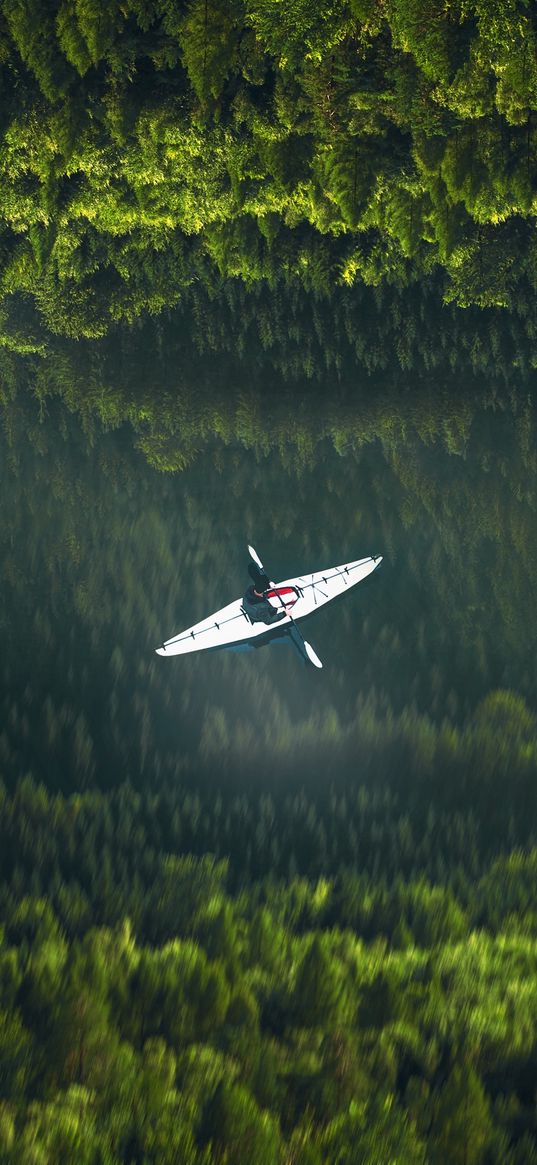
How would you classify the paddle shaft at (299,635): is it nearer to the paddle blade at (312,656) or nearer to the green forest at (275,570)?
the paddle blade at (312,656)

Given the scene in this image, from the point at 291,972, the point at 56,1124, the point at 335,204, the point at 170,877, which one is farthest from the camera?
the point at 335,204

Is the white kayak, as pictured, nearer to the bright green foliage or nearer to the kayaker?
the kayaker

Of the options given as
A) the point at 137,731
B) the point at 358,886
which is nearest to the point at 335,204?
the point at 137,731

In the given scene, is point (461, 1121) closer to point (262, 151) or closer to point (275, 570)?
point (275, 570)

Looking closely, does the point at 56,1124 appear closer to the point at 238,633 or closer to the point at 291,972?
the point at 291,972

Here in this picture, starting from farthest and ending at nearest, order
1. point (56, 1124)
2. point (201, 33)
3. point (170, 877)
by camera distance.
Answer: point (201, 33)
point (170, 877)
point (56, 1124)

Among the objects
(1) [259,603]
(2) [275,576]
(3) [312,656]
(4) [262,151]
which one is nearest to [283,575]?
(2) [275,576]
